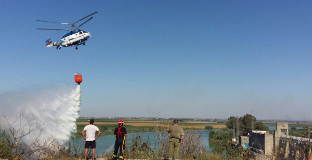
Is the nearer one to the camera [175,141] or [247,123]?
[175,141]

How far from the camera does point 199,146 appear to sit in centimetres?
1182

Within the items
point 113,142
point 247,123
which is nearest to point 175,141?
point 113,142

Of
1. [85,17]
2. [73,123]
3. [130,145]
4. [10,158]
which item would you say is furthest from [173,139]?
[85,17]

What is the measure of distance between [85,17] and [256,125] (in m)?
88.9

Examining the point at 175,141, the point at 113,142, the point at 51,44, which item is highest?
the point at 51,44

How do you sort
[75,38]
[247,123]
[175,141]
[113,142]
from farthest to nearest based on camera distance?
[247,123] < [113,142] < [75,38] < [175,141]

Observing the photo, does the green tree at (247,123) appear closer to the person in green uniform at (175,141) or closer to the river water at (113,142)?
the river water at (113,142)

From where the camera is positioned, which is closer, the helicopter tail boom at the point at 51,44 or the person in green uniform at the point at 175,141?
the person in green uniform at the point at 175,141

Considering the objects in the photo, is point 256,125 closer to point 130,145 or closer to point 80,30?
point 80,30

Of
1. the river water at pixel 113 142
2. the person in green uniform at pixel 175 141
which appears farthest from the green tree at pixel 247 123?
the person in green uniform at pixel 175 141

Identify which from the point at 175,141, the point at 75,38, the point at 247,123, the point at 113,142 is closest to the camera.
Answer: the point at 175,141

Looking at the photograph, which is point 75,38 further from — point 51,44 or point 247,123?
point 247,123

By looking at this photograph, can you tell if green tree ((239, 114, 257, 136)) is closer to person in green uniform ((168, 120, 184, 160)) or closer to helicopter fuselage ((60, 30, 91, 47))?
helicopter fuselage ((60, 30, 91, 47))

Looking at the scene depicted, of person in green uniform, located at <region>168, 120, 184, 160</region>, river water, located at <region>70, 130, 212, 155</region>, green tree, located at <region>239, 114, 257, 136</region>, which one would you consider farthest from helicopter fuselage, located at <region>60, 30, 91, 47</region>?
green tree, located at <region>239, 114, 257, 136</region>
